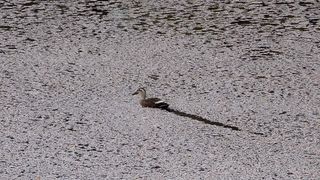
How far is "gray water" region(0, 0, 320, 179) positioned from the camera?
2.15 metres

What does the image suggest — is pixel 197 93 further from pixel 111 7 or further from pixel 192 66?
pixel 111 7

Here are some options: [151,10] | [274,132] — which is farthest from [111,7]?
[274,132]

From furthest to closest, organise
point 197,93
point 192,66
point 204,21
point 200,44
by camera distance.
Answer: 1. point 204,21
2. point 200,44
3. point 192,66
4. point 197,93

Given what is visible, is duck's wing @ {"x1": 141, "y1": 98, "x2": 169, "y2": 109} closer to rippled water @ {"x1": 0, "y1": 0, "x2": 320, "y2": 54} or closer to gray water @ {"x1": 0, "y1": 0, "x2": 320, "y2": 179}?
gray water @ {"x1": 0, "y1": 0, "x2": 320, "y2": 179}

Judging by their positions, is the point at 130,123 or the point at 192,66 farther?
the point at 192,66

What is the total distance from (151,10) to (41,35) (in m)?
0.61

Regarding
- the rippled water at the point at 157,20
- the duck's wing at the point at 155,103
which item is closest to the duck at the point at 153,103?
the duck's wing at the point at 155,103

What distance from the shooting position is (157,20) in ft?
11.4

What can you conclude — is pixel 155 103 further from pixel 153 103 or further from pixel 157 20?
pixel 157 20

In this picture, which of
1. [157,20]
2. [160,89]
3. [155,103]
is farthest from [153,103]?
[157,20]

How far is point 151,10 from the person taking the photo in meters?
3.64

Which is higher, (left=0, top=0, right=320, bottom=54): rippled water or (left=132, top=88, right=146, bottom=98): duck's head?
(left=132, top=88, right=146, bottom=98): duck's head

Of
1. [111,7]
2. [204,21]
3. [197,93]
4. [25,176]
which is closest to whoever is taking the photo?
[25,176]

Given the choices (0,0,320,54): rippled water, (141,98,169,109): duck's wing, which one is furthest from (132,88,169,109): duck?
(0,0,320,54): rippled water
